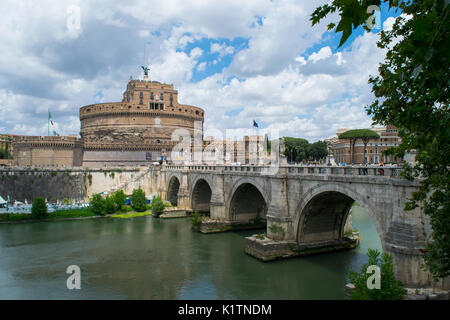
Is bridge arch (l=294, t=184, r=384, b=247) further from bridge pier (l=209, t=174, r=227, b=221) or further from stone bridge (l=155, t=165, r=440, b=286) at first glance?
bridge pier (l=209, t=174, r=227, b=221)

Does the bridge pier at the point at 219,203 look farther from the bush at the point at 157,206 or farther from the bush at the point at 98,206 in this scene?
the bush at the point at 98,206

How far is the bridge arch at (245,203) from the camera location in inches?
1077

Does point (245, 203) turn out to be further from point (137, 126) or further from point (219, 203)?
point (137, 126)

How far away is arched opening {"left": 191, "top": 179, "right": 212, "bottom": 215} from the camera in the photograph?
3592 centimetres

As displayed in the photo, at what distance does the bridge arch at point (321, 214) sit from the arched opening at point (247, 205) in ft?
27.0

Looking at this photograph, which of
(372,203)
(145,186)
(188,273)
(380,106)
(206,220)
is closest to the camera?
(380,106)

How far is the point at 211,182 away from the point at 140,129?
3840 cm

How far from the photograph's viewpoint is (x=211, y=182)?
30500 mm

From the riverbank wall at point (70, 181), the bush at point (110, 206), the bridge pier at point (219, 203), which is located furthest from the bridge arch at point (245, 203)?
the riverbank wall at point (70, 181)

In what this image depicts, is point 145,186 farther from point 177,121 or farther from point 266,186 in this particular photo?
point 266,186

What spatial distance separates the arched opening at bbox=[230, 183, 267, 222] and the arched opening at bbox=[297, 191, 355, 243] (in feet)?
26.9

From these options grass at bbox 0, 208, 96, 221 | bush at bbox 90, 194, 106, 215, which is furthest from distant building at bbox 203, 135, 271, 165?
grass at bbox 0, 208, 96, 221
